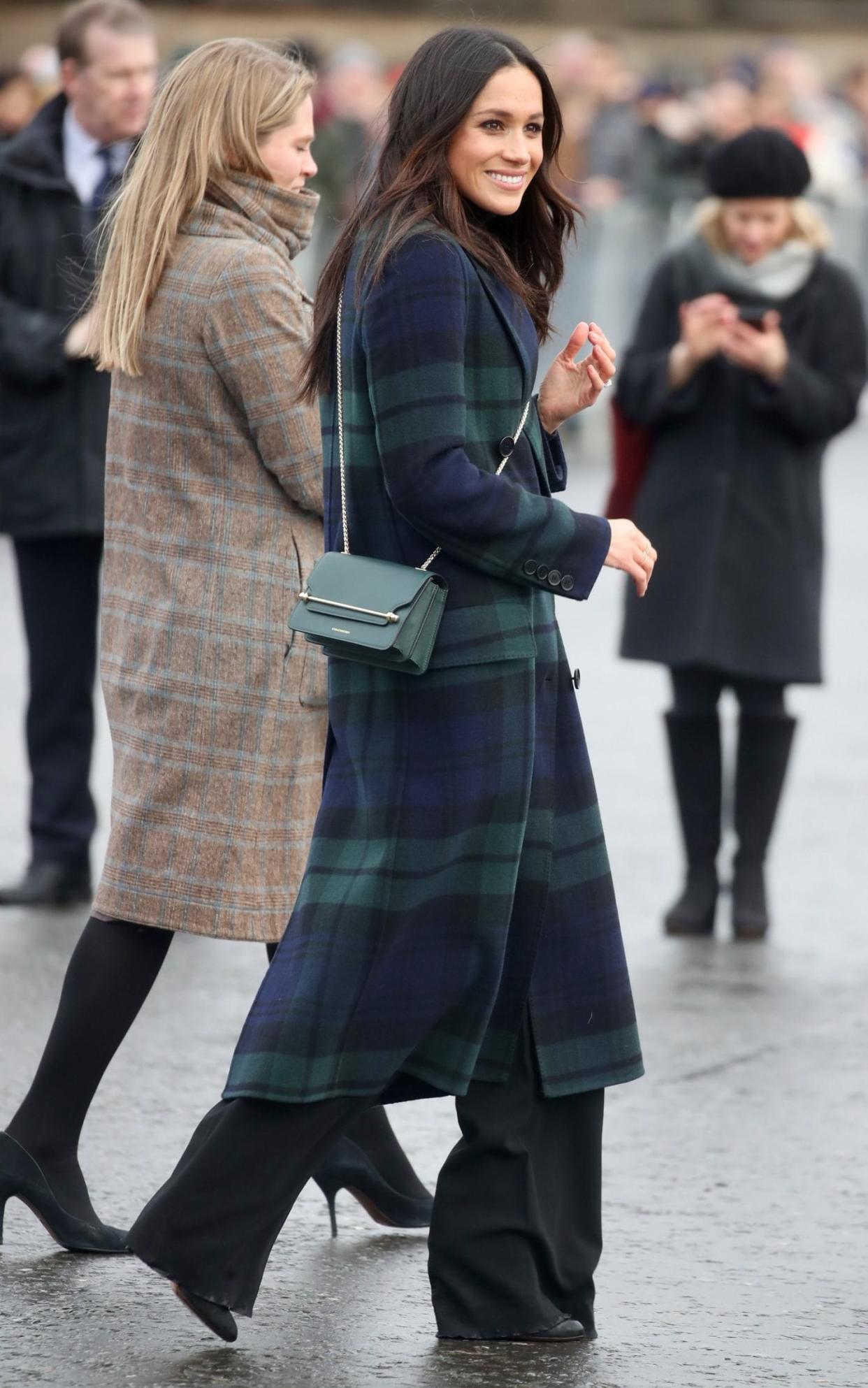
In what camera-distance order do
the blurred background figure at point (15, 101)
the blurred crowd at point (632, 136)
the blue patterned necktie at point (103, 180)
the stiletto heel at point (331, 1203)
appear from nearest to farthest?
the stiletto heel at point (331, 1203) → the blue patterned necktie at point (103, 180) → the blurred background figure at point (15, 101) → the blurred crowd at point (632, 136)

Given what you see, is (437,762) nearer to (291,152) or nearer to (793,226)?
(291,152)

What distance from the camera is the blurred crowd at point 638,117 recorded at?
17.4 m

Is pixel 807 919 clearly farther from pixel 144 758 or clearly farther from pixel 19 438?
pixel 144 758

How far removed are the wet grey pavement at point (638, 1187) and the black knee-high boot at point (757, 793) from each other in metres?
0.15

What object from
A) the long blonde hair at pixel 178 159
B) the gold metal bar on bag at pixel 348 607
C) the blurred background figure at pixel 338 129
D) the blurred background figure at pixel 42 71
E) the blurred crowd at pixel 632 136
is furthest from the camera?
the blurred crowd at pixel 632 136

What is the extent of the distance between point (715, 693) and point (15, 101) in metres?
10.6

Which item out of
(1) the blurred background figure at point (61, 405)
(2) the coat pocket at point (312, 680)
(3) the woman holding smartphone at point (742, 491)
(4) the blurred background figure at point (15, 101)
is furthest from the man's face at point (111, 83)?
(4) the blurred background figure at point (15, 101)

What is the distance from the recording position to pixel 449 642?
3.45m

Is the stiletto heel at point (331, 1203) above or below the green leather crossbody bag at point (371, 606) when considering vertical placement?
below

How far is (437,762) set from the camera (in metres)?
3.47

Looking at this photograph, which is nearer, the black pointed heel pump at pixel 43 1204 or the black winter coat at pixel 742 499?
the black pointed heel pump at pixel 43 1204

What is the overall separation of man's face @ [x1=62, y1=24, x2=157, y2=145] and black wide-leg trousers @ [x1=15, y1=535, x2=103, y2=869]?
1.06 m

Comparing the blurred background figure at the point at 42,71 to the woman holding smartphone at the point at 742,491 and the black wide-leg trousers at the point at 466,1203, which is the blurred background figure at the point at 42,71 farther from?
the black wide-leg trousers at the point at 466,1203

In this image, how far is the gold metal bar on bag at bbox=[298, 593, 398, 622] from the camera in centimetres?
337
